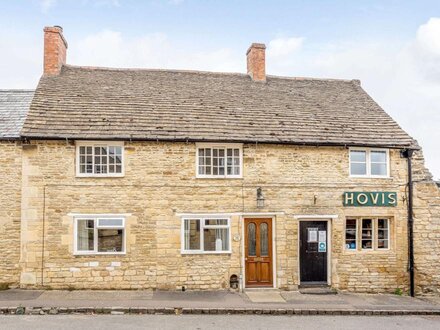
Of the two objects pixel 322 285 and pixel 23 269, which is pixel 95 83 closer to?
pixel 23 269

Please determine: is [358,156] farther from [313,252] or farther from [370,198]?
[313,252]

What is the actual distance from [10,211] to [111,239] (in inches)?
132

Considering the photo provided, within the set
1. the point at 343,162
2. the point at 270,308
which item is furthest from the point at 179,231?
the point at 343,162

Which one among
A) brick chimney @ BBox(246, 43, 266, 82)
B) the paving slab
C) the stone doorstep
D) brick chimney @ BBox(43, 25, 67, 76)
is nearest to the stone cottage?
the paving slab

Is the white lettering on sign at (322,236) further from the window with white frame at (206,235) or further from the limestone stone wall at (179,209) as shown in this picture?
the window with white frame at (206,235)

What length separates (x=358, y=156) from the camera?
53.5ft

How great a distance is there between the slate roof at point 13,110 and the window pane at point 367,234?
12.3 m

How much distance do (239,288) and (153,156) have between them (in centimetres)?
530

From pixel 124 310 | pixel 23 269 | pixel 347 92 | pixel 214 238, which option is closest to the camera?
pixel 124 310

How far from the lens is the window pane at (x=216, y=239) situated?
15281 millimetres

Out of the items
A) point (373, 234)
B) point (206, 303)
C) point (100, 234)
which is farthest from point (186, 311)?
point (373, 234)

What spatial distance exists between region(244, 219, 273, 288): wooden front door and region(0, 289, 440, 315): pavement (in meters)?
0.46

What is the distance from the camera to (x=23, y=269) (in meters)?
14.3

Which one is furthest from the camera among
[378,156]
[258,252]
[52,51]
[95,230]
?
[52,51]
